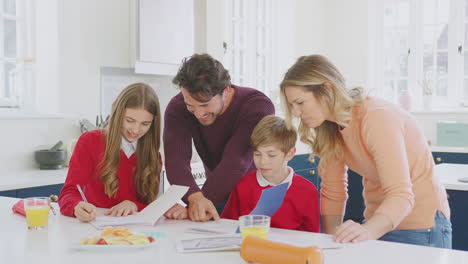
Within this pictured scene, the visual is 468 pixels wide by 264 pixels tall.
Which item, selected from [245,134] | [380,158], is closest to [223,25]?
[245,134]

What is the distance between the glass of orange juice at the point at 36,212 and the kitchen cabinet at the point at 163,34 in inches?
85.7

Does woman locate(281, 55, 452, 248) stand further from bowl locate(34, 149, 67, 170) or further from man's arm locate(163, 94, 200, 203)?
bowl locate(34, 149, 67, 170)

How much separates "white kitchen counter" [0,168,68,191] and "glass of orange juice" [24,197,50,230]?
3.68ft

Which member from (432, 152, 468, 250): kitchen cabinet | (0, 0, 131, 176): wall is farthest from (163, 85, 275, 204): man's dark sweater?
(0, 0, 131, 176): wall

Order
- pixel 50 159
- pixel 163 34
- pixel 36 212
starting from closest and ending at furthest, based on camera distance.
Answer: pixel 36 212
pixel 50 159
pixel 163 34

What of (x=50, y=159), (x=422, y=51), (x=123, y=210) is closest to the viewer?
(x=123, y=210)

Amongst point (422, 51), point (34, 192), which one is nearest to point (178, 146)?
point (34, 192)

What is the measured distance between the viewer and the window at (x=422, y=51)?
557cm

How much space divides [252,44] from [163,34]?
1510mm

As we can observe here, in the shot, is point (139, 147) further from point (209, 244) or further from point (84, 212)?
point (209, 244)

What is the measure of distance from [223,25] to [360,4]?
6.80ft

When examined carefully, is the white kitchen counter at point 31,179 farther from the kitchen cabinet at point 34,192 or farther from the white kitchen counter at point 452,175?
the white kitchen counter at point 452,175

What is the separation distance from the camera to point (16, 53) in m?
3.46

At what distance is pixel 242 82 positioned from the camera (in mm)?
5090
